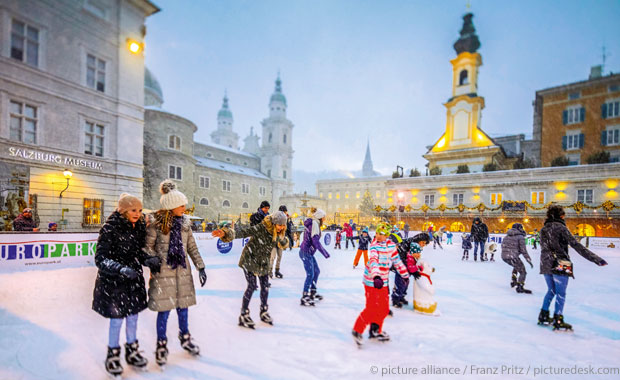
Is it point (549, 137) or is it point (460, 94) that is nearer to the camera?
point (549, 137)

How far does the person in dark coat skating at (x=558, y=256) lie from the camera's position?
4574 millimetres

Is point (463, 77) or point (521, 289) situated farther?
point (463, 77)

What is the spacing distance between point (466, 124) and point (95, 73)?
119ft

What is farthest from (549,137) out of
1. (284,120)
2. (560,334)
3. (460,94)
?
(284,120)

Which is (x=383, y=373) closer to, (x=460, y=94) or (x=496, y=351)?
(x=496, y=351)

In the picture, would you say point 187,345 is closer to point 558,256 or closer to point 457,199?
point 558,256

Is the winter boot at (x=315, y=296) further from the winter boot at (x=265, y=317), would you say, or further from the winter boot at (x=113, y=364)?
the winter boot at (x=113, y=364)

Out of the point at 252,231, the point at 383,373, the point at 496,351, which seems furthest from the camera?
the point at 252,231

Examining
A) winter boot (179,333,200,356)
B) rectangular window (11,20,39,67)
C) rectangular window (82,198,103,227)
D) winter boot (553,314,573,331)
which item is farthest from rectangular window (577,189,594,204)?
rectangular window (11,20,39,67)

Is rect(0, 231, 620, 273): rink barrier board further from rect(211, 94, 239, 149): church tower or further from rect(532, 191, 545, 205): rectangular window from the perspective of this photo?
rect(211, 94, 239, 149): church tower

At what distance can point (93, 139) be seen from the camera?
17.4m

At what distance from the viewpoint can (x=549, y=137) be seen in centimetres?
3456

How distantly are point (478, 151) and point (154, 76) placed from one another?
146 feet

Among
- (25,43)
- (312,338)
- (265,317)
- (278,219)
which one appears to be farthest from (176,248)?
(25,43)
